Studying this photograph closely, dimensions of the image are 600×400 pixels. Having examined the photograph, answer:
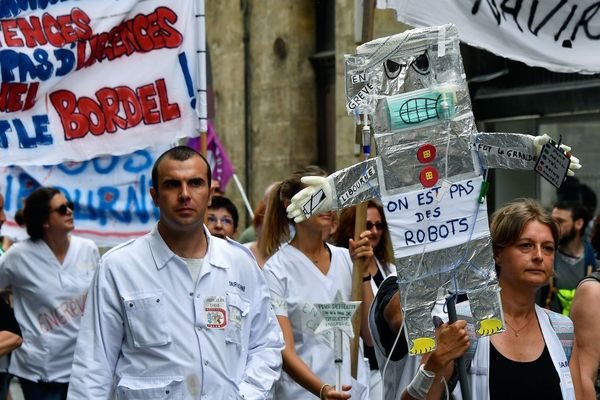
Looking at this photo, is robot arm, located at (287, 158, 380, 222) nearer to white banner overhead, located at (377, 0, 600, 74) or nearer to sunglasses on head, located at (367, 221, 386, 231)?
white banner overhead, located at (377, 0, 600, 74)

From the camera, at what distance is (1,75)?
7.88m

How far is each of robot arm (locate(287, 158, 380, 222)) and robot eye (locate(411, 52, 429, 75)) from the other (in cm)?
38

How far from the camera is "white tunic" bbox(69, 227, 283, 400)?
5016mm

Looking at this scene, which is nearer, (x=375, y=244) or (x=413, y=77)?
(x=413, y=77)

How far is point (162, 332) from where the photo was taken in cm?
503

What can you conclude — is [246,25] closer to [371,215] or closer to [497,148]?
[371,215]

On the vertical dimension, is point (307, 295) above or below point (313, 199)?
below

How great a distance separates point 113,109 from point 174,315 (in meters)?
3.16

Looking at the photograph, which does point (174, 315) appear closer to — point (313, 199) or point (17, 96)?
point (313, 199)

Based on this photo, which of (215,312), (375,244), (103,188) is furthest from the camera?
(103,188)

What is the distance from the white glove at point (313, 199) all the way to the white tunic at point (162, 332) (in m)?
0.61

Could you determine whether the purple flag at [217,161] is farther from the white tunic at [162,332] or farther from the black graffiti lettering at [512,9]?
the white tunic at [162,332]

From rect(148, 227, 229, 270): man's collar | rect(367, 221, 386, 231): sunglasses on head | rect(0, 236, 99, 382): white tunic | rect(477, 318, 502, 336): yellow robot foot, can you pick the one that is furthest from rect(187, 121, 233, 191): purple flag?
rect(477, 318, 502, 336): yellow robot foot

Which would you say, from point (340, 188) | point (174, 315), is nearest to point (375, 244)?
point (174, 315)
